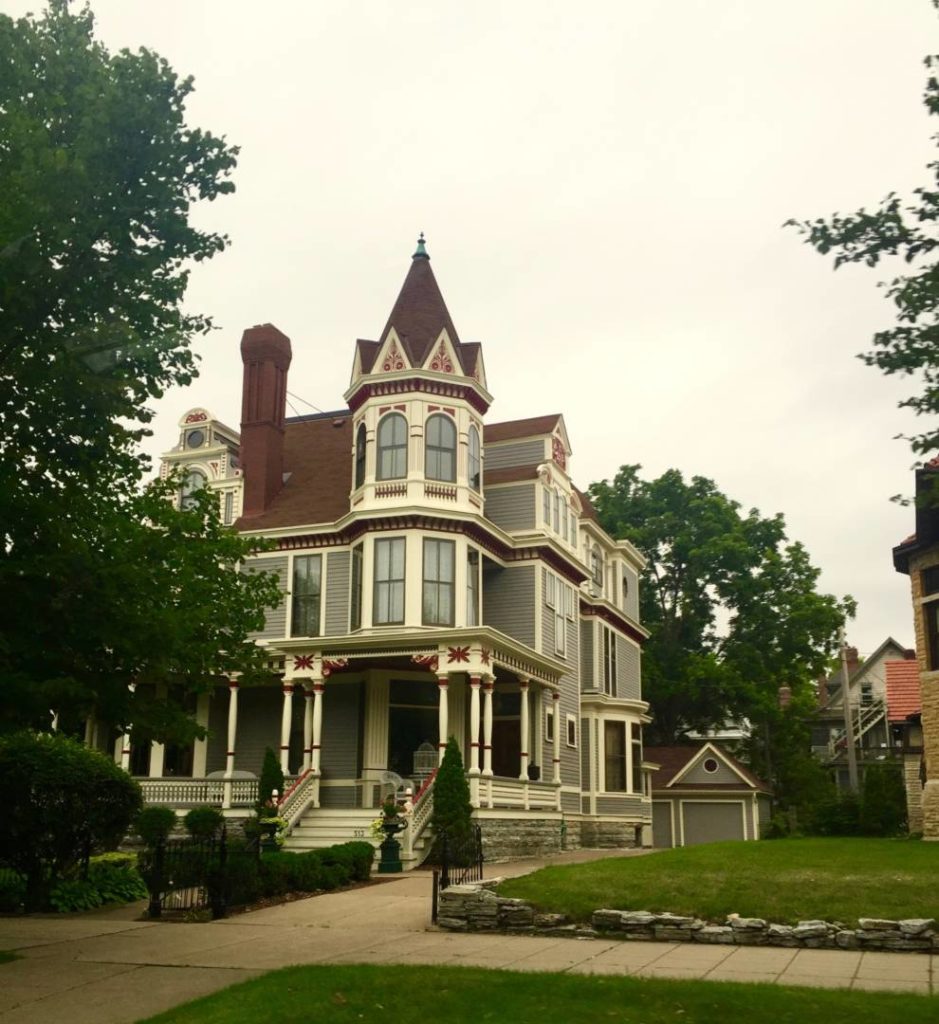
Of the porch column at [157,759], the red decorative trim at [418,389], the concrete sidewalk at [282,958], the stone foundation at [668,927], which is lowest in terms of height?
the concrete sidewalk at [282,958]

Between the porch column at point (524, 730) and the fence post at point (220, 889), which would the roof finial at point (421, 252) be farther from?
the fence post at point (220, 889)

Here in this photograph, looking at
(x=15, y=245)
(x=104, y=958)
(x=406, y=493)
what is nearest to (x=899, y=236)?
(x=15, y=245)

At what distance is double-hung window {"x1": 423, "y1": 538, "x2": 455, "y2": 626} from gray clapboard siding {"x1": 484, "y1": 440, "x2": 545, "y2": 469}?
6.03m

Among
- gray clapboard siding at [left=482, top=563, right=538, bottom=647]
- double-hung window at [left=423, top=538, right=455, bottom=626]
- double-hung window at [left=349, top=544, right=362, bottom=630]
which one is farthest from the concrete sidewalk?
gray clapboard siding at [left=482, top=563, right=538, bottom=647]

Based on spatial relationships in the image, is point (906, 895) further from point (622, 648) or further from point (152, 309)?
point (622, 648)

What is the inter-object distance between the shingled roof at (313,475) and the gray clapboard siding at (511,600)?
15.7ft

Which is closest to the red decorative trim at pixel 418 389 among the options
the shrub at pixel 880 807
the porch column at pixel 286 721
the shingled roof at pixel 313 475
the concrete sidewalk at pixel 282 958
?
the shingled roof at pixel 313 475

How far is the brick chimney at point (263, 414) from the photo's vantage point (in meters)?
34.3

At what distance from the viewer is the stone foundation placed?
485 inches

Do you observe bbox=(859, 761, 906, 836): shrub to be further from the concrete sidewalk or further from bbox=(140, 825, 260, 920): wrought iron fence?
bbox=(140, 825, 260, 920): wrought iron fence

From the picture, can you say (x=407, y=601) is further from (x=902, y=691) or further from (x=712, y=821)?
(x=712, y=821)

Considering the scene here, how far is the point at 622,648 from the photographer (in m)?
41.4

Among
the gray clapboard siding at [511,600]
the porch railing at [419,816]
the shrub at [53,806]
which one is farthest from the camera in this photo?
the gray clapboard siding at [511,600]

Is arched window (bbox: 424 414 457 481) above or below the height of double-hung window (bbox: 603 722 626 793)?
above
